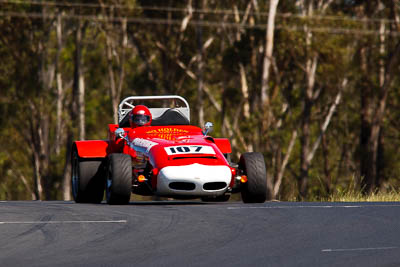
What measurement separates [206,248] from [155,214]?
3693mm

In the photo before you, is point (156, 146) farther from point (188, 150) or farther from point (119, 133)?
point (119, 133)

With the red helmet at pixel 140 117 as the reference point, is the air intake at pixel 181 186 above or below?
below

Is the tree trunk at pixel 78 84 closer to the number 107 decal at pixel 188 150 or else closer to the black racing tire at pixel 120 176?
the black racing tire at pixel 120 176

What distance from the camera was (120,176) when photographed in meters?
13.8

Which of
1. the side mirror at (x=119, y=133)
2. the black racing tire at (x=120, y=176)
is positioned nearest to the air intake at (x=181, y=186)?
the black racing tire at (x=120, y=176)

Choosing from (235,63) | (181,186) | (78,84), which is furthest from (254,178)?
(78,84)

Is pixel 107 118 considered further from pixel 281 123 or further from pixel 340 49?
pixel 340 49

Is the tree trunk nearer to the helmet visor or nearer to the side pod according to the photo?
the side pod

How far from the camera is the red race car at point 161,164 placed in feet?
43.8

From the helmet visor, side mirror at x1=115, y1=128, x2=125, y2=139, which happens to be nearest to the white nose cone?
side mirror at x1=115, y1=128, x2=125, y2=139

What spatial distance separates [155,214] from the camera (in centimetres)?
1194

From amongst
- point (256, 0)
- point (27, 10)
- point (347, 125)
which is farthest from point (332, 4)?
point (27, 10)

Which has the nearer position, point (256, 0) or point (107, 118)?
point (256, 0)

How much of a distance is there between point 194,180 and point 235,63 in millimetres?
31193
